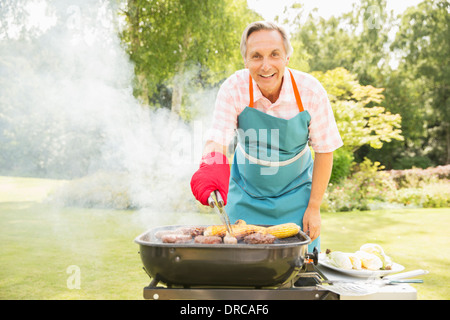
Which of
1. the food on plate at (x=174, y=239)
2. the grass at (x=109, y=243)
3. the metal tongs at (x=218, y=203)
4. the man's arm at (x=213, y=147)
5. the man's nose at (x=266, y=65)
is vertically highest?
the man's nose at (x=266, y=65)

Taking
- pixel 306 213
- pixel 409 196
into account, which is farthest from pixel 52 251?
pixel 409 196

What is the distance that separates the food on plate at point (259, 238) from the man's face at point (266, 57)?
2.74 feet

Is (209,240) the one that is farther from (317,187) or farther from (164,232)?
(317,187)

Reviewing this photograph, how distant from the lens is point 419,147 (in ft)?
65.9

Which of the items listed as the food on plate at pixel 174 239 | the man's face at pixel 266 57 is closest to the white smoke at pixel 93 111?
the man's face at pixel 266 57

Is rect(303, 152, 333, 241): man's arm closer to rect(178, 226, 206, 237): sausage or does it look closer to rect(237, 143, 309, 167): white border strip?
rect(237, 143, 309, 167): white border strip

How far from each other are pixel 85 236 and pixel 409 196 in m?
8.14

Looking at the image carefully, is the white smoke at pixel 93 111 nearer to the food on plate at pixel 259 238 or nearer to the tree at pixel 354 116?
the tree at pixel 354 116

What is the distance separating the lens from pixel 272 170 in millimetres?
2408

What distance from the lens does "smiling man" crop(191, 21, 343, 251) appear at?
205cm

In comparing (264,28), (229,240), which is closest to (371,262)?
(229,240)

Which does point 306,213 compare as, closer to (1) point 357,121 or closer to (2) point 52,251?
(2) point 52,251

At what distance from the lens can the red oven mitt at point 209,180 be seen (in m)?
1.65

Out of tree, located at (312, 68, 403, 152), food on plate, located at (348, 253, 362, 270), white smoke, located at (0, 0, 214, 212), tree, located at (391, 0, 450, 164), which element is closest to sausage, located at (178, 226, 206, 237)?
food on plate, located at (348, 253, 362, 270)
